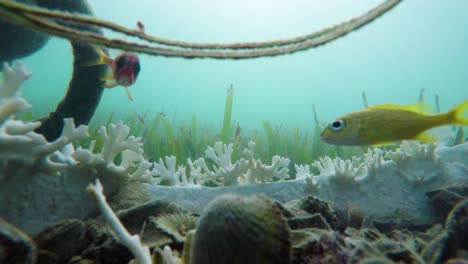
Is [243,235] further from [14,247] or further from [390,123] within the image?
[390,123]

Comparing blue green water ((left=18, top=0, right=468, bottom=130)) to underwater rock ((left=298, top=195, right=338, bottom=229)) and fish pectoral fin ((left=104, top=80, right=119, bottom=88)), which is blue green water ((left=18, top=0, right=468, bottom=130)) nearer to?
fish pectoral fin ((left=104, top=80, right=119, bottom=88))

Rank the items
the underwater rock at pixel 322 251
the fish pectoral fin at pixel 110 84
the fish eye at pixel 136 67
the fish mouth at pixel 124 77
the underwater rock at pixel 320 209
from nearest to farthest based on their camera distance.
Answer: the underwater rock at pixel 322 251 → the underwater rock at pixel 320 209 → the fish mouth at pixel 124 77 → the fish eye at pixel 136 67 → the fish pectoral fin at pixel 110 84

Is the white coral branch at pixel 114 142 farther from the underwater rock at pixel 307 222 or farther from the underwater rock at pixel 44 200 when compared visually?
the underwater rock at pixel 307 222

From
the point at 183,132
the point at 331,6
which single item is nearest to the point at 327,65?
the point at 331,6

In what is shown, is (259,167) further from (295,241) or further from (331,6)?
(331,6)

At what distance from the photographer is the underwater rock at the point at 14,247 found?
1.25 m

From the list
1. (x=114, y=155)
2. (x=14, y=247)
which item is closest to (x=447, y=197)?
(x=114, y=155)

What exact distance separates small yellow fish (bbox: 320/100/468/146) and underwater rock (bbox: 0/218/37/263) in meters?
2.04

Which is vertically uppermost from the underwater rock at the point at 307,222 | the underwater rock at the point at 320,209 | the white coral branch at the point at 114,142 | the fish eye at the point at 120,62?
the fish eye at the point at 120,62

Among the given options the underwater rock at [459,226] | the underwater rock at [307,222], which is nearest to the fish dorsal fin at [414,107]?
the underwater rock at [459,226]

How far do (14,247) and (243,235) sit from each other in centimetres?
106

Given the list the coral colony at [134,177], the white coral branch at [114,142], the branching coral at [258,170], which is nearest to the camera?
the coral colony at [134,177]

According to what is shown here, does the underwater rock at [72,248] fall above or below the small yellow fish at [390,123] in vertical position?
below

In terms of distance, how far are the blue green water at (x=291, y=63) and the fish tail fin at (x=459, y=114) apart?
133 ft
